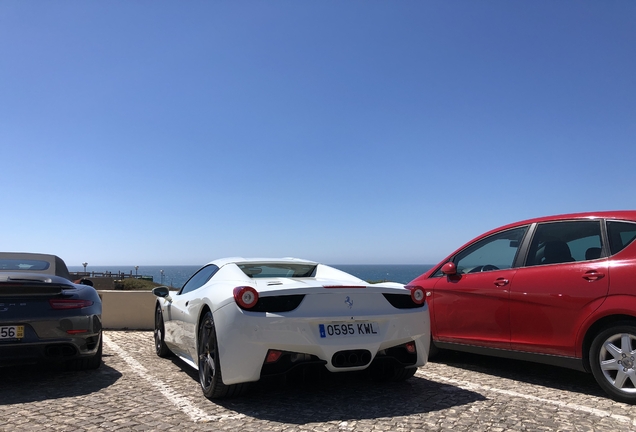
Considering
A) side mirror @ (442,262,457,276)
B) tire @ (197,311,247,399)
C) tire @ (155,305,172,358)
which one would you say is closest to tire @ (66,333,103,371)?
tire @ (155,305,172,358)

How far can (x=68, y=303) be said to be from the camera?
4871 mm

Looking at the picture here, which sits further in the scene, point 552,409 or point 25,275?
point 25,275

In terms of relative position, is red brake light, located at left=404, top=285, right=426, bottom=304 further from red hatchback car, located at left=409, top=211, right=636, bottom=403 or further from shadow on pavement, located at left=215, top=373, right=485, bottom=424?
red hatchback car, located at left=409, top=211, right=636, bottom=403

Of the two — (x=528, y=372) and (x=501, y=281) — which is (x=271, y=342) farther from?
(x=528, y=372)

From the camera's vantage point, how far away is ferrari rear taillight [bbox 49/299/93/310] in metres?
4.78

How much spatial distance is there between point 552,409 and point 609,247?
1.41 m

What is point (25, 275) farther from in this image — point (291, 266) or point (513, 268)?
point (513, 268)

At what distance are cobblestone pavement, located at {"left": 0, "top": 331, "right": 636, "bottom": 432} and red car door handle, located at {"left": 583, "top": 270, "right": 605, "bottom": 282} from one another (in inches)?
37.6

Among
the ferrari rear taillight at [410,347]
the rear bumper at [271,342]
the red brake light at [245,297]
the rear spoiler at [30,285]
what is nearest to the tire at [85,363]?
the rear spoiler at [30,285]

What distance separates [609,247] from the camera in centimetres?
428

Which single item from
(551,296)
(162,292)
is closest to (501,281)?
(551,296)

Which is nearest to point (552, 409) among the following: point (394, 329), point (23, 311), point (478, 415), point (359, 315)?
point (478, 415)

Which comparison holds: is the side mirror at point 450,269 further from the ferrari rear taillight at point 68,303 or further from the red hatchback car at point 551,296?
the ferrari rear taillight at point 68,303

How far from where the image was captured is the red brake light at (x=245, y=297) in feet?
12.5
